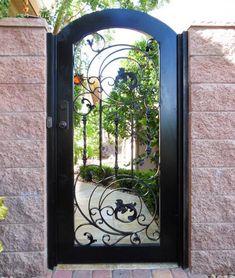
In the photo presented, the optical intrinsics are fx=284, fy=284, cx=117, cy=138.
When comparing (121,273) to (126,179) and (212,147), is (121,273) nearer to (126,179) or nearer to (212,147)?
(126,179)

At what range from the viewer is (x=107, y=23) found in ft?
7.00

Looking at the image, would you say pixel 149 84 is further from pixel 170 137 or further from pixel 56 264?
pixel 56 264

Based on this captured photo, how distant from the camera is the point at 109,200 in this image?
117 inches

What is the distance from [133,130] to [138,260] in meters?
1.02

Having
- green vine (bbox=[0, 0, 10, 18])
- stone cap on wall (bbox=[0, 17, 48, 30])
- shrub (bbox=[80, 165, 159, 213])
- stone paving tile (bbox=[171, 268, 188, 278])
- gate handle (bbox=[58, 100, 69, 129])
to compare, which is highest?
green vine (bbox=[0, 0, 10, 18])

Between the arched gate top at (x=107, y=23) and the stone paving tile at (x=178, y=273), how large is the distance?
178cm

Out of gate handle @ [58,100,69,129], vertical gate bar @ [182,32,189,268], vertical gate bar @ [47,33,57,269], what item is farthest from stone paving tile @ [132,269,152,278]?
gate handle @ [58,100,69,129]

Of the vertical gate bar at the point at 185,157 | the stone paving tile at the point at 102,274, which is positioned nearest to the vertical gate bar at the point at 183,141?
the vertical gate bar at the point at 185,157

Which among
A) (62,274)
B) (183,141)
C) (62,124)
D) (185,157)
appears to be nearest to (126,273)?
(62,274)

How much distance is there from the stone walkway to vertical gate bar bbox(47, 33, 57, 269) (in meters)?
0.15

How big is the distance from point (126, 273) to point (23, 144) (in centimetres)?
120

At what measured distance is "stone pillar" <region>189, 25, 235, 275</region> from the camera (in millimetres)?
2062

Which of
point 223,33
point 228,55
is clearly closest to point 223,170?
point 228,55

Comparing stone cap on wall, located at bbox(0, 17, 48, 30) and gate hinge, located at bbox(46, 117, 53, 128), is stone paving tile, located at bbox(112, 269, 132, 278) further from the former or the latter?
stone cap on wall, located at bbox(0, 17, 48, 30)
